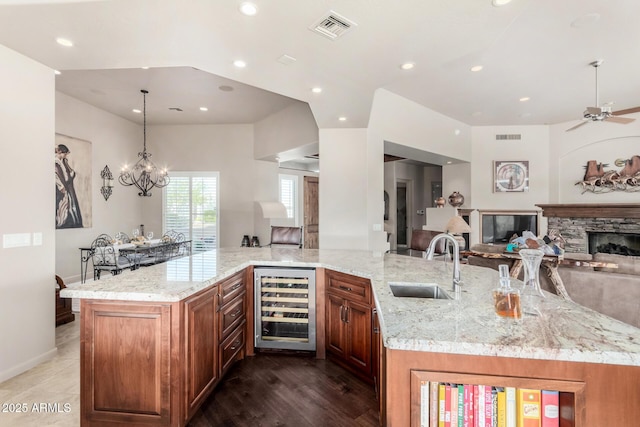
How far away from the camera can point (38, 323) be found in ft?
9.35

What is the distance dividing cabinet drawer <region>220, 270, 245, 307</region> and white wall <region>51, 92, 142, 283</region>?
4373 mm

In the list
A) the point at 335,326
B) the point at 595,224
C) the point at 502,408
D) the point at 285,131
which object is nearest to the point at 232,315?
the point at 335,326

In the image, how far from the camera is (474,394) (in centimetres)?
118

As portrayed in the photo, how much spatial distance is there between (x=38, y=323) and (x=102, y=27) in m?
2.72

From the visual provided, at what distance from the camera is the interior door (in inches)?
329

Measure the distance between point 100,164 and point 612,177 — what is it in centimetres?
1035

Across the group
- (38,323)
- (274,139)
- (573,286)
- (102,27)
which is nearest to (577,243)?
(573,286)

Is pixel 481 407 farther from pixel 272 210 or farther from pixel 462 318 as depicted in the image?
pixel 272 210

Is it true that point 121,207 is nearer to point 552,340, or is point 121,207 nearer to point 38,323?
point 38,323

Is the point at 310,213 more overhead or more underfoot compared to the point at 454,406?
more overhead

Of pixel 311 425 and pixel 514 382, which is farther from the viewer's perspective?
pixel 311 425

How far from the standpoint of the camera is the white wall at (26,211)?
102 inches

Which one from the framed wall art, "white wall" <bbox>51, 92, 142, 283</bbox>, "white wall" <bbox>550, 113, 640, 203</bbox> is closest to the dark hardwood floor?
"white wall" <bbox>51, 92, 142, 283</bbox>

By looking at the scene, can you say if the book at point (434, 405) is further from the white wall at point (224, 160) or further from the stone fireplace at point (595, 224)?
the stone fireplace at point (595, 224)
